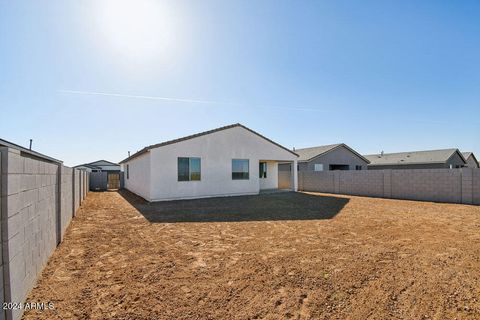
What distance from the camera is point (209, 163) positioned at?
1488 centimetres

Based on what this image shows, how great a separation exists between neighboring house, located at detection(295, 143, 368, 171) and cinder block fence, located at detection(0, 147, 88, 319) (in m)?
22.6

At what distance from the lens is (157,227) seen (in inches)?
300

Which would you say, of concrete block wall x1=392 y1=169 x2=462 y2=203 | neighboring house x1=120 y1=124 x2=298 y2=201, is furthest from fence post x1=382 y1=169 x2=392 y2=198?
neighboring house x1=120 y1=124 x2=298 y2=201

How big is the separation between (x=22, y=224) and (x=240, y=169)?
44.3 feet

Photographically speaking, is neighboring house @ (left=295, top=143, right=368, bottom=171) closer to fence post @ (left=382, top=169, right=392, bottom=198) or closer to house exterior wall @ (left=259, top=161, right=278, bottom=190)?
house exterior wall @ (left=259, top=161, right=278, bottom=190)

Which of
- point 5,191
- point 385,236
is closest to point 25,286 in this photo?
point 5,191

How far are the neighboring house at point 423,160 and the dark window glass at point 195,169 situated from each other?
2580 centimetres

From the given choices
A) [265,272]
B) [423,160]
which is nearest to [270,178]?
[265,272]

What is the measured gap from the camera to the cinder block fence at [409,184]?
1255cm

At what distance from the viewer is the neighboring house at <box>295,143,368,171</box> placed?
2503 centimetres

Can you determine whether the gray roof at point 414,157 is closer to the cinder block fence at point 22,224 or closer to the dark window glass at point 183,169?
the dark window glass at point 183,169

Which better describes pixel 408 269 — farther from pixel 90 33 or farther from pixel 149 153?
pixel 149 153

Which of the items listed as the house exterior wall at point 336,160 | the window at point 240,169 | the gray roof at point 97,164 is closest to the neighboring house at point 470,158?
the house exterior wall at point 336,160

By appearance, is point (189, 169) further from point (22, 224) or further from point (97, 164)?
point (97, 164)
